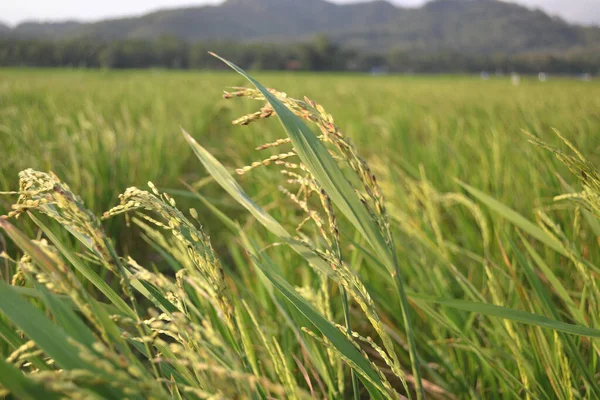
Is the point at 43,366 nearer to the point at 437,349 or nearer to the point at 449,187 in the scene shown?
the point at 437,349

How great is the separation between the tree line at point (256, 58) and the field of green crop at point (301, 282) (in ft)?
174

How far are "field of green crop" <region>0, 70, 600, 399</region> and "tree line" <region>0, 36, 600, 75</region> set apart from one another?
5299 centimetres

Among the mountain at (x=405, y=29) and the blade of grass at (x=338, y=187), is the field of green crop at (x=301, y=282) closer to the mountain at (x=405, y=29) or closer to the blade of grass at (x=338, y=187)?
the blade of grass at (x=338, y=187)

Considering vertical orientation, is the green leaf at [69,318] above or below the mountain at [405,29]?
below

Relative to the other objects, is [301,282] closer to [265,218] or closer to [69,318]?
[265,218]

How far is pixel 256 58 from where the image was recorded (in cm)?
6412

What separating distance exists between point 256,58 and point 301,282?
6682 cm

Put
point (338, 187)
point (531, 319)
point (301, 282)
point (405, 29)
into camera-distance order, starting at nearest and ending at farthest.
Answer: point (338, 187) → point (531, 319) → point (301, 282) → point (405, 29)

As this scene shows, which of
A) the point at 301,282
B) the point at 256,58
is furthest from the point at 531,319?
the point at 256,58

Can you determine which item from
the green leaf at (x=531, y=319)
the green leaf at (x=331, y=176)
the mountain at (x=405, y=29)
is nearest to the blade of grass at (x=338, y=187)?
the green leaf at (x=331, y=176)

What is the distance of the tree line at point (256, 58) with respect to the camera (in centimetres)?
5812

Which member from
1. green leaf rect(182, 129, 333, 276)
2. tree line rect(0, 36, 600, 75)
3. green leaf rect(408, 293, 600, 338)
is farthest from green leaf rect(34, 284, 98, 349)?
tree line rect(0, 36, 600, 75)

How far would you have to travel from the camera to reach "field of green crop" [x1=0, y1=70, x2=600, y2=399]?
0.35m

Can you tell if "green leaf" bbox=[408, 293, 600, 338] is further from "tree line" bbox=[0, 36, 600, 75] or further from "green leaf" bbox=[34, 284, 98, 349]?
"tree line" bbox=[0, 36, 600, 75]
